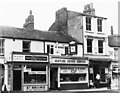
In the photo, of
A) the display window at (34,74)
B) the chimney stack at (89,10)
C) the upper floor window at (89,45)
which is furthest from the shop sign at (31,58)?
the chimney stack at (89,10)

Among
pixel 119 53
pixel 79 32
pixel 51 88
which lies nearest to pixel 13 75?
pixel 51 88

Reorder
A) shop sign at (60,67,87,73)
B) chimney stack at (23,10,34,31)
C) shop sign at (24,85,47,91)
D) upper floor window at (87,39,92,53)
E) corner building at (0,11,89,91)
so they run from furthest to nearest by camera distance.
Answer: upper floor window at (87,39,92,53) < chimney stack at (23,10,34,31) < shop sign at (60,67,87,73) < corner building at (0,11,89,91) < shop sign at (24,85,47,91)

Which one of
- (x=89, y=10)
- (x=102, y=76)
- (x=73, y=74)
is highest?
(x=89, y=10)

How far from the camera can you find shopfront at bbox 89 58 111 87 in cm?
2734

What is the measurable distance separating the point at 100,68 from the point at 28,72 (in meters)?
9.51

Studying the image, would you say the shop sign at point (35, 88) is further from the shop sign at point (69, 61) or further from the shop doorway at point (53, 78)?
the shop sign at point (69, 61)

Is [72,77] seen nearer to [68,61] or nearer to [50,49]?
[68,61]

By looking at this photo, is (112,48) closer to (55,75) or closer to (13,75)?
(55,75)

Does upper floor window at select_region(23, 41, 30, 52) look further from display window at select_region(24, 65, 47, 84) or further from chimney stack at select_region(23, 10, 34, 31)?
chimney stack at select_region(23, 10, 34, 31)

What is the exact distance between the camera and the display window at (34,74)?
2228cm

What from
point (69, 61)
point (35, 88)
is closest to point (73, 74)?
point (69, 61)

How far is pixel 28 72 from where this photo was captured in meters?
22.4

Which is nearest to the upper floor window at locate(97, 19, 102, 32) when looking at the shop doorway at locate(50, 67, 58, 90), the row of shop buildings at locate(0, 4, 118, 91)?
the row of shop buildings at locate(0, 4, 118, 91)

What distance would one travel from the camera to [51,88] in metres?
24.5
